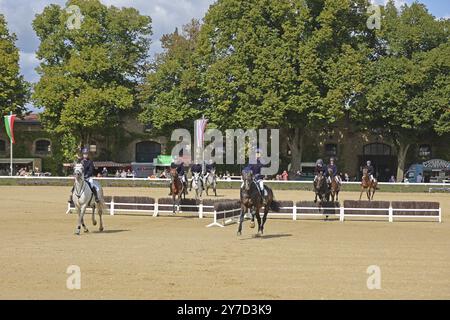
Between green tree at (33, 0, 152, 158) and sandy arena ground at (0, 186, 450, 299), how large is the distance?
4669 centimetres

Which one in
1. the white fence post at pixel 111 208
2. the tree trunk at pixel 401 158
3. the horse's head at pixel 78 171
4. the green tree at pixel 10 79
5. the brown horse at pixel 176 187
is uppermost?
the green tree at pixel 10 79

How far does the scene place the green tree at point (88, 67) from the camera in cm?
8025

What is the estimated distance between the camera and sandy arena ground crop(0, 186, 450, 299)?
1533 centimetres

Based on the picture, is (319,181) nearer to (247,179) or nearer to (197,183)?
(247,179)

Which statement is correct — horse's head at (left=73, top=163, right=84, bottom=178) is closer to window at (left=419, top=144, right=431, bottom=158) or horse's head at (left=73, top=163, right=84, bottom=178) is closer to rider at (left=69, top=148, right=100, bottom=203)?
rider at (left=69, top=148, right=100, bottom=203)

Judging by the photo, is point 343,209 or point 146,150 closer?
point 343,209

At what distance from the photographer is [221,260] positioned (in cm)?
2044

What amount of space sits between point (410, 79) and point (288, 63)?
477 inches

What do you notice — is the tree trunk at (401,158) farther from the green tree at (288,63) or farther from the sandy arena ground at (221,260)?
the sandy arena ground at (221,260)

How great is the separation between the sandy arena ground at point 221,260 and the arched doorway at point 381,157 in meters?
51.0

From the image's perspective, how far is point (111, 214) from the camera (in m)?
39.7

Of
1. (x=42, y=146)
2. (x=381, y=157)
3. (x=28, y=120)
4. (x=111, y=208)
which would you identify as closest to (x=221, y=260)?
(x=111, y=208)

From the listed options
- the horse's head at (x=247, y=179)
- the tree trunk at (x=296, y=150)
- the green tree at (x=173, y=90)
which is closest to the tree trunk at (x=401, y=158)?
the tree trunk at (x=296, y=150)
